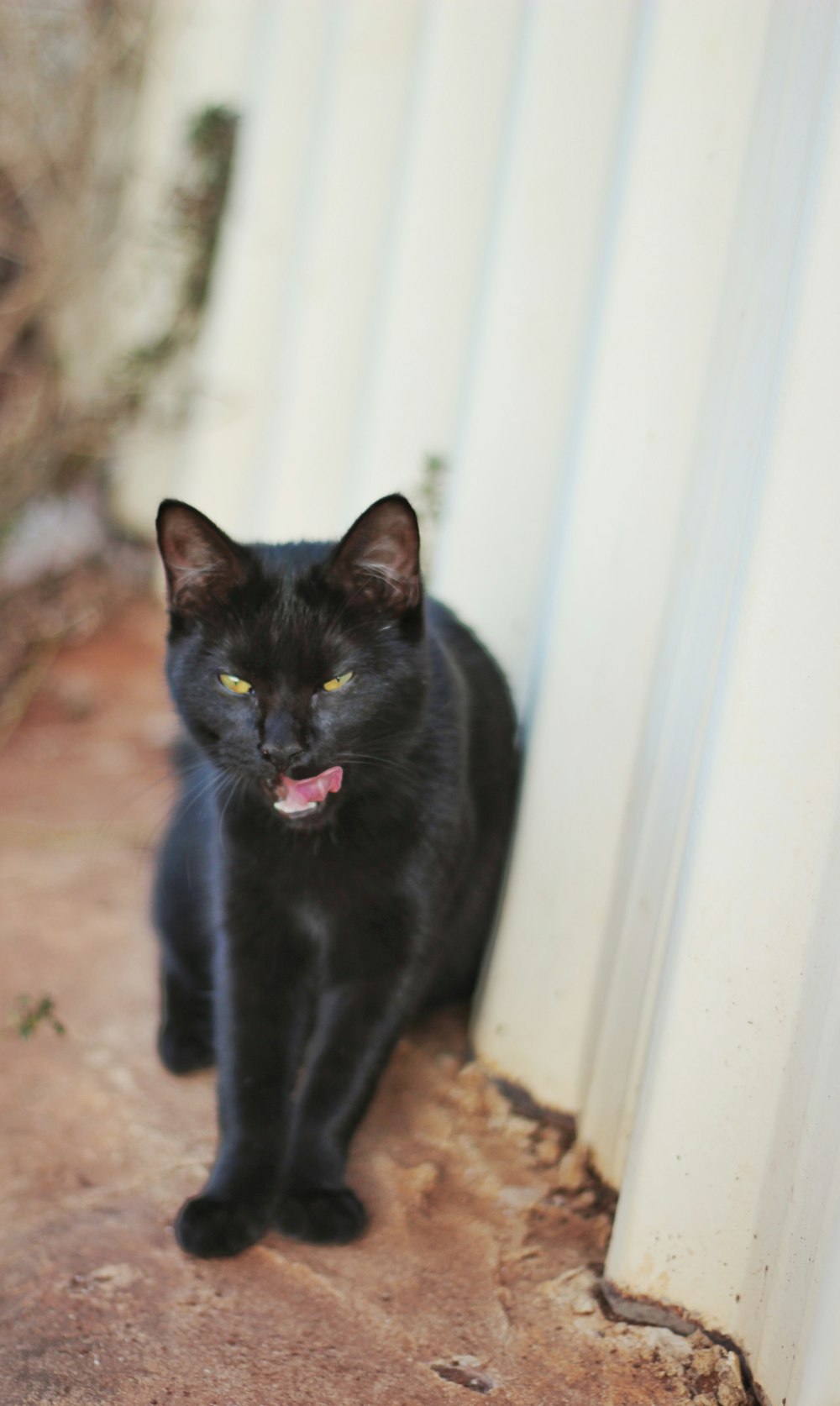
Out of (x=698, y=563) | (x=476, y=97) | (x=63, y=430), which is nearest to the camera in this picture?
(x=698, y=563)

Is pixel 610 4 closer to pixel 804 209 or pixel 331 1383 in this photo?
pixel 804 209

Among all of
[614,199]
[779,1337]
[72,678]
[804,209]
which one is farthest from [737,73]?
[72,678]

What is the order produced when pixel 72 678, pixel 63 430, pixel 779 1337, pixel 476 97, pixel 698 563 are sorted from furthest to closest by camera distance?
pixel 63 430 < pixel 72 678 < pixel 476 97 < pixel 698 563 < pixel 779 1337

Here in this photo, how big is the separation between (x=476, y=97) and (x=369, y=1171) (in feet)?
7.20

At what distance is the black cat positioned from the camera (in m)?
1.53

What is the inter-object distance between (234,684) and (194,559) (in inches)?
7.5

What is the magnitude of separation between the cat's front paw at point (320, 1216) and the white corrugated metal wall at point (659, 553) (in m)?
0.36

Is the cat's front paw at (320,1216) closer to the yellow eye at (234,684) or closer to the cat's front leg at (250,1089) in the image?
the cat's front leg at (250,1089)

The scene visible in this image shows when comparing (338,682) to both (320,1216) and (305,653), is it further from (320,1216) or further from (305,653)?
(320,1216)

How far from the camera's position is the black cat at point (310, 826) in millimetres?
1532

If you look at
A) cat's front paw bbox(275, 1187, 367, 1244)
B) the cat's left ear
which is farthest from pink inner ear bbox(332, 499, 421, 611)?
cat's front paw bbox(275, 1187, 367, 1244)

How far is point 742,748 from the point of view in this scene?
1.26 meters

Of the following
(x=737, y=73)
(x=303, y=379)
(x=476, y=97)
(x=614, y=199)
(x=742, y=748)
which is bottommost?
(x=742, y=748)

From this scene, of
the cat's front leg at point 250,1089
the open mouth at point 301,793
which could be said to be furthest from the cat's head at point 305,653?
the cat's front leg at point 250,1089
